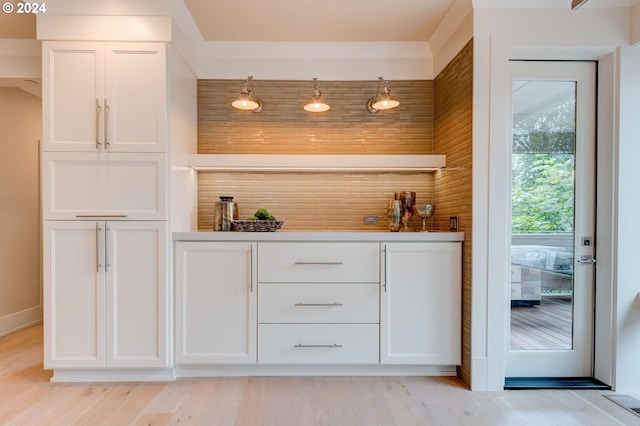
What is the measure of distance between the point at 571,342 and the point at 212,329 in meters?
2.43

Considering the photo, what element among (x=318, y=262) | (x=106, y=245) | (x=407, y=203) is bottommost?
(x=318, y=262)

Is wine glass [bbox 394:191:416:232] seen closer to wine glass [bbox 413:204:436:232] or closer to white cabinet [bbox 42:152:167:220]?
wine glass [bbox 413:204:436:232]

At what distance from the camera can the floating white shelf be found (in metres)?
2.78

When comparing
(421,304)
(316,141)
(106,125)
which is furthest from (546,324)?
(106,125)

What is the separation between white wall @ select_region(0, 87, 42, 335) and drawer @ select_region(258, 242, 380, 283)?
2.89 m

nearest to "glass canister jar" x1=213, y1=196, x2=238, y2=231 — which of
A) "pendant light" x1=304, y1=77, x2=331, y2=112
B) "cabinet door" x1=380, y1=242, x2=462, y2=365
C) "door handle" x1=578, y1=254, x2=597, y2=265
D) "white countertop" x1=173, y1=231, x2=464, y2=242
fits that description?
"white countertop" x1=173, y1=231, x2=464, y2=242

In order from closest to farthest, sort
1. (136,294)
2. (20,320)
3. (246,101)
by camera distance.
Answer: (136,294) < (246,101) < (20,320)

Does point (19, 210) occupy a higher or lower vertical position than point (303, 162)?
lower

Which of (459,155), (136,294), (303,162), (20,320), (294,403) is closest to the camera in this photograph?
(294,403)

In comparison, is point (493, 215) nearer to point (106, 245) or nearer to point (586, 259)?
point (586, 259)

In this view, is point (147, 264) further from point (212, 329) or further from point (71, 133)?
point (71, 133)

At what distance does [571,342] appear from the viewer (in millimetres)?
2377

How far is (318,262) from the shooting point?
2410 mm

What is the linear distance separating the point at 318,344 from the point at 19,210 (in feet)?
11.3
